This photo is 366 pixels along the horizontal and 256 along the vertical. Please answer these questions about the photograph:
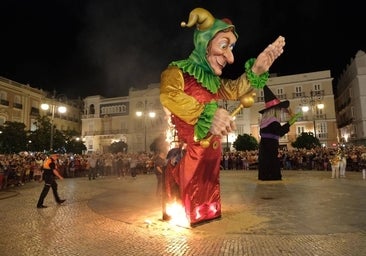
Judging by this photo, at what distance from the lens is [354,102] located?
4350 centimetres

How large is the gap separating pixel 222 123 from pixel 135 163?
57.2 feet

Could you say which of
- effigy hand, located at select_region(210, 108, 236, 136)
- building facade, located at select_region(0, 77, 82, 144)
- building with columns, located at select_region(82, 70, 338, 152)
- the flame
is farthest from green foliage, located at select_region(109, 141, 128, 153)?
effigy hand, located at select_region(210, 108, 236, 136)

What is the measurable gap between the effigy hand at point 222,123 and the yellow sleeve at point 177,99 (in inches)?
14.4

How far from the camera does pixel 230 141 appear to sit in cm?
4459

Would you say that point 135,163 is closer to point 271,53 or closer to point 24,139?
point 271,53

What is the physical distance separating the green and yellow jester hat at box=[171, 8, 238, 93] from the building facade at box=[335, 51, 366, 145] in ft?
133

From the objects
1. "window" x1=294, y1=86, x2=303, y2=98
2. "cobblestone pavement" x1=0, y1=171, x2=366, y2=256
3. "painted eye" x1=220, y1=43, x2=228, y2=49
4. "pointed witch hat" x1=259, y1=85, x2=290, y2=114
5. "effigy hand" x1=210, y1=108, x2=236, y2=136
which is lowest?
"cobblestone pavement" x1=0, y1=171, x2=366, y2=256

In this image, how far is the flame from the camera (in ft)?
20.2

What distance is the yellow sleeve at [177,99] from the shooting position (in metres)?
4.68

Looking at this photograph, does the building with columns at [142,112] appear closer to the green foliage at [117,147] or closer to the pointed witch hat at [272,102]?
the green foliage at [117,147]

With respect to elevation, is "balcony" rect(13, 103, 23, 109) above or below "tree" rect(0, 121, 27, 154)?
above

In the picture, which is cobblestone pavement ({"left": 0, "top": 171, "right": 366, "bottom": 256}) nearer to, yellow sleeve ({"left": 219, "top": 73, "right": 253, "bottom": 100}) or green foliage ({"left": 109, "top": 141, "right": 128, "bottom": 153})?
yellow sleeve ({"left": 219, "top": 73, "right": 253, "bottom": 100})

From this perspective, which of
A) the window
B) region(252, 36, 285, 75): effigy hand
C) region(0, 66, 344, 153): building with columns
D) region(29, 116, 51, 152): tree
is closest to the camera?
region(252, 36, 285, 75): effigy hand

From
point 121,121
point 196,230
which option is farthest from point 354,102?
point 196,230
